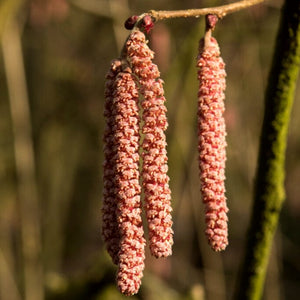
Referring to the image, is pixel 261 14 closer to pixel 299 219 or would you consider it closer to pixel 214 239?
pixel 214 239

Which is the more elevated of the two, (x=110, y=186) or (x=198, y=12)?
(x=198, y=12)

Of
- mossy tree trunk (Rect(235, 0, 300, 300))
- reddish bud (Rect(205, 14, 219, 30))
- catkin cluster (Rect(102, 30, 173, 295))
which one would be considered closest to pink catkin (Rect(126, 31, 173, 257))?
catkin cluster (Rect(102, 30, 173, 295))

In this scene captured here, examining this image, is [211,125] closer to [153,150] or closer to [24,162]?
[153,150]

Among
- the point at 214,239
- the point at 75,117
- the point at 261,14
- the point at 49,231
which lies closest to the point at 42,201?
the point at 49,231

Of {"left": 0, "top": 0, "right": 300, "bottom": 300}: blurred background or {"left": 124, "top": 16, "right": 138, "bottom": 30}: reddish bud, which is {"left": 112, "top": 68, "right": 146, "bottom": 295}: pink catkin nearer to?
{"left": 124, "top": 16, "right": 138, "bottom": 30}: reddish bud

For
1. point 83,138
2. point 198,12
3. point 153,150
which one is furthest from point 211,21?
point 83,138

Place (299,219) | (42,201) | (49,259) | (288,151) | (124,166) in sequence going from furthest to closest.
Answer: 1. (299,219)
2. (288,151)
3. (42,201)
4. (49,259)
5. (124,166)

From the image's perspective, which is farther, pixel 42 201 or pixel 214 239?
pixel 42 201
